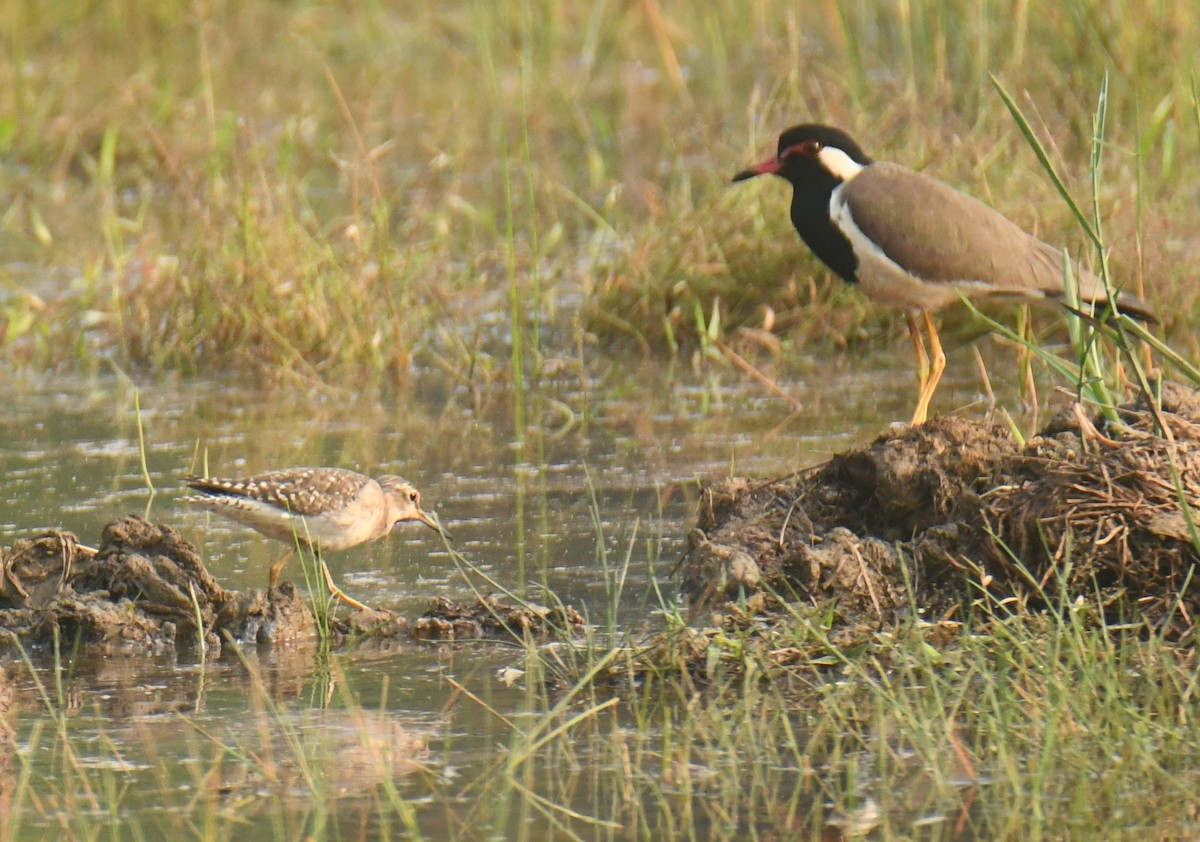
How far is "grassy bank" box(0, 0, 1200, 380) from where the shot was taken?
28.7 ft

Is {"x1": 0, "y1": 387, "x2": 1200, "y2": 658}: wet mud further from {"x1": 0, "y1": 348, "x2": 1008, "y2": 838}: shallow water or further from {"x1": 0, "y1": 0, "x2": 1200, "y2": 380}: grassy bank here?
{"x1": 0, "y1": 0, "x2": 1200, "y2": 380}: grassy bank

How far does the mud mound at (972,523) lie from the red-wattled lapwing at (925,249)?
5.11ft

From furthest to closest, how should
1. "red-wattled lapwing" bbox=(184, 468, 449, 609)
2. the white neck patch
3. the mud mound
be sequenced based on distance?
the white neck patch, "red-wattled lapwing" bbox=(184, 468, 449, 609), the mud mound

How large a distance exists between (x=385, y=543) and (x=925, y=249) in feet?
7.61

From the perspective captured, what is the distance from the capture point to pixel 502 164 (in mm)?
10016

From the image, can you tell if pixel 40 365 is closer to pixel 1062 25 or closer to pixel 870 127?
pixel 870 127

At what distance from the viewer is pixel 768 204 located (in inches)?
358

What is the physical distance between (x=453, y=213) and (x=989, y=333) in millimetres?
3186

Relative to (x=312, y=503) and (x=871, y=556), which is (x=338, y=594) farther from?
(x=871, y=556)

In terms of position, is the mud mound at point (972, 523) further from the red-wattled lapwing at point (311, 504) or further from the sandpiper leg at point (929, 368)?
the sandpiper leg at point (929, 368)

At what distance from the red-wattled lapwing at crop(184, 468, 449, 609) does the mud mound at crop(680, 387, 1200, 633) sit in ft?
3.24

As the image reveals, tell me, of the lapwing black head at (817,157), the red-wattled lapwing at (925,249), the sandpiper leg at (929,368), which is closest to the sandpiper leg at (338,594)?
the sandpiper leg at (929,368)

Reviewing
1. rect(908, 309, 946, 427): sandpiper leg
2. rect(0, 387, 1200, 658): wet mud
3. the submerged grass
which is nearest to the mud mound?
rect(0, 387, 1200, 658): wet mud

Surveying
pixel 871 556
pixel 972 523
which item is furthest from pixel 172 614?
pixel 972 523
